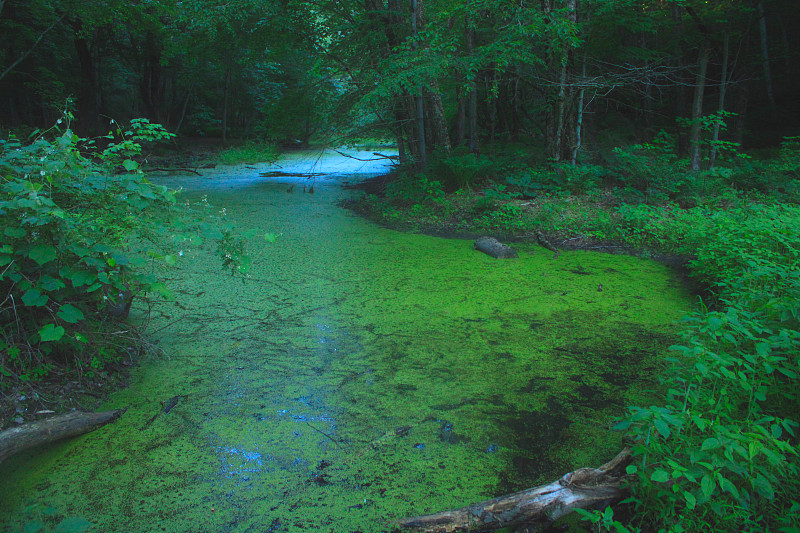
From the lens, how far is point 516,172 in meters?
6.09

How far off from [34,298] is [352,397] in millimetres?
1195

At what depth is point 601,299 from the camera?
3184 millimetres

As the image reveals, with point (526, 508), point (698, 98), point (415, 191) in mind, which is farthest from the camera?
point (415, 191)

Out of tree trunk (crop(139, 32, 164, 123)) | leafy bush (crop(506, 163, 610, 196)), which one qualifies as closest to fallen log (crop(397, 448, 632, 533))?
leafy bush (crop(506, 163, 610, 196))

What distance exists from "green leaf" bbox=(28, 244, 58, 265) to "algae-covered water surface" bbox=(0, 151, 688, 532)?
0.64 m

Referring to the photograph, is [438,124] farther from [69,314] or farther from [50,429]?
[50,429]

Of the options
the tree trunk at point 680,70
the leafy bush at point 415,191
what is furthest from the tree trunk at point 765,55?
the leafy bush at point 415,191

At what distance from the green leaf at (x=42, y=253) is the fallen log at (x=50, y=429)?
542 millimetres

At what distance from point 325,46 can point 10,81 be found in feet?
24.6

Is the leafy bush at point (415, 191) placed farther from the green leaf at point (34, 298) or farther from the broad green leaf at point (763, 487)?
the broad green leaf at point (763, 487)

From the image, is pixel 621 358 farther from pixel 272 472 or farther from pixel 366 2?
pixel 366 2

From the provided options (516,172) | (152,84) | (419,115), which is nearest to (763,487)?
(516,172)

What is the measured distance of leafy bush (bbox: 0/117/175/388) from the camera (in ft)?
5.58

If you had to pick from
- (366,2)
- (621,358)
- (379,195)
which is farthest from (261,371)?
(366,2)
